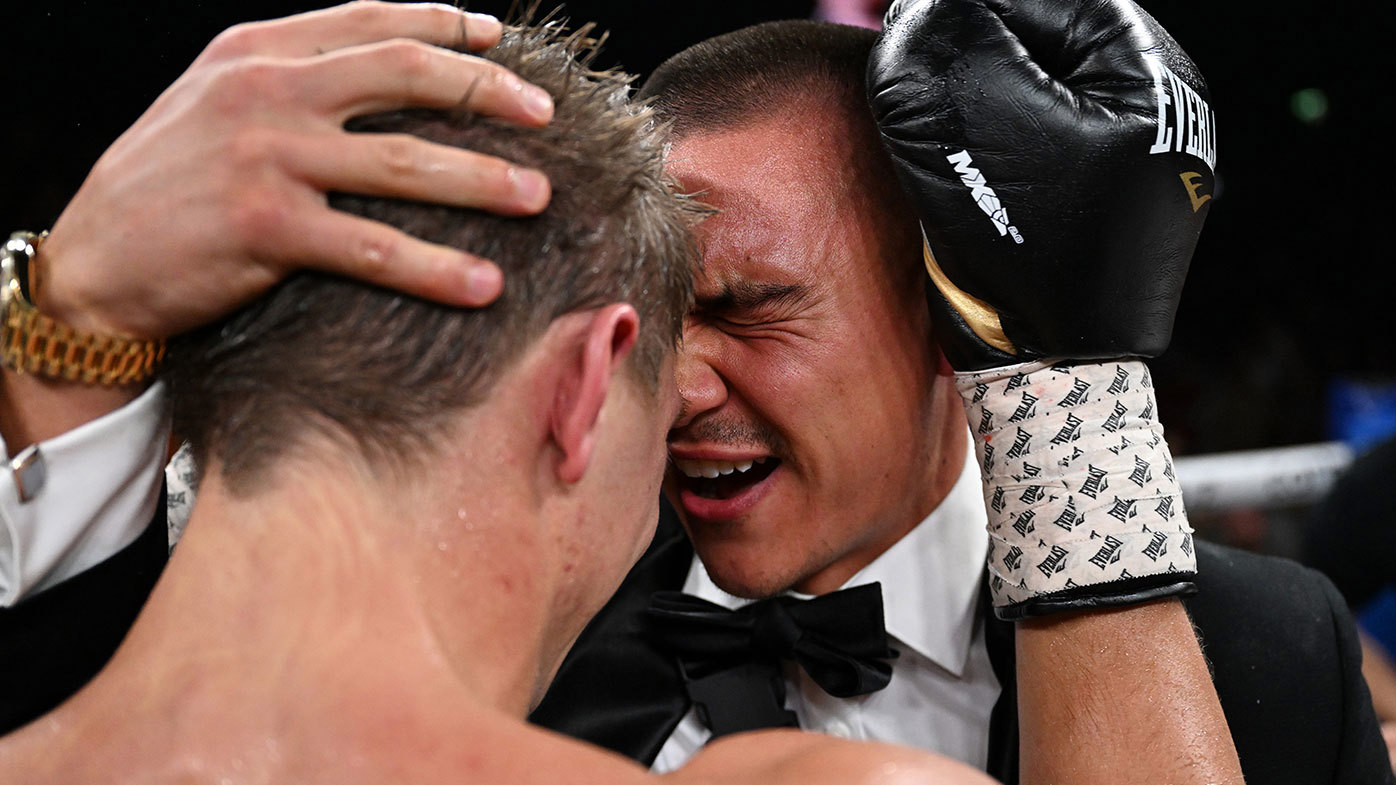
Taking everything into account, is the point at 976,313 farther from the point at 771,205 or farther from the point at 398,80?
the point at 398,80

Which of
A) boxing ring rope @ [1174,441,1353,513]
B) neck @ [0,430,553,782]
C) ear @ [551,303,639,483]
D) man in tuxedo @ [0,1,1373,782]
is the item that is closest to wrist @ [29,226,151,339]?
neck @ [0,430,553,782]

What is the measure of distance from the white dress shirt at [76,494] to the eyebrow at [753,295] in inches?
23.8

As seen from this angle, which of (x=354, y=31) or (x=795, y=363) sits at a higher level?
(x=354, y=31)

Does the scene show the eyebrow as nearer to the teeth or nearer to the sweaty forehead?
the sweaty forehead

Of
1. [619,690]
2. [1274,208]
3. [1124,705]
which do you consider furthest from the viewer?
[1274,208]

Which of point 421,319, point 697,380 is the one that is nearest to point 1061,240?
point 697,380

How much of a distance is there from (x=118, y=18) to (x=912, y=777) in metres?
1.09

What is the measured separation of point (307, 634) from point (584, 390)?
25cm

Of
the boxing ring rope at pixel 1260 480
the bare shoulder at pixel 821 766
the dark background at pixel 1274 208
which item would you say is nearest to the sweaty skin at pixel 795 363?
the bare shoulder at pixel 821 766

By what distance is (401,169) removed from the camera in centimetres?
82

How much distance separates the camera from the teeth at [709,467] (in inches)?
57.8

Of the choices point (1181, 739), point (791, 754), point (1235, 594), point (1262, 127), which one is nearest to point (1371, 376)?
point (1262, 127)

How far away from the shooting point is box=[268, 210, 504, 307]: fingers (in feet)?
2.68

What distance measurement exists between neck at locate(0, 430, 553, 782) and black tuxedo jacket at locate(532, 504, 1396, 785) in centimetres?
63
